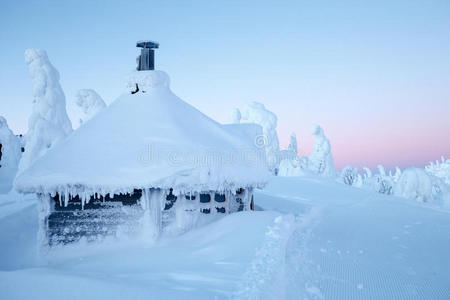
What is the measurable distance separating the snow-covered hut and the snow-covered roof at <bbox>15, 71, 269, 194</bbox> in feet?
0.08

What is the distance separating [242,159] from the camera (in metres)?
8.29

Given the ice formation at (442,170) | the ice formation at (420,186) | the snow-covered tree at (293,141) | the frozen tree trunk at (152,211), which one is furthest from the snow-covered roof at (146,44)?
the ice formation at (442,170)

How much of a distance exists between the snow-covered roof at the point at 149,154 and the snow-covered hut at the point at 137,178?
0.02 metres

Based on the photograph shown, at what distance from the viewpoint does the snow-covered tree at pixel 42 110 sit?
58.5 feet

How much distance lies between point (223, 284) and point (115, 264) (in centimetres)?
283

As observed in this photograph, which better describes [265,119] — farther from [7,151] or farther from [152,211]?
[152,211]

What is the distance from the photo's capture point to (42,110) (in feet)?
60.6

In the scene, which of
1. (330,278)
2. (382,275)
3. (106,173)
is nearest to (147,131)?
(106,173)

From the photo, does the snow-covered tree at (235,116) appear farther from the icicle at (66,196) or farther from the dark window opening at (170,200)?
the icicle at (66,196)

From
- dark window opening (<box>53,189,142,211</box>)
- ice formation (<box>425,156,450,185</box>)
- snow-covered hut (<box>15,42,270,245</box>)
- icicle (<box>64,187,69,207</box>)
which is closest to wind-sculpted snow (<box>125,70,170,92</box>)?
snow-covered hut (<box>15,42,270,245</box>)

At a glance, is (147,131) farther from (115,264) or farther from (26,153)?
(26,153)

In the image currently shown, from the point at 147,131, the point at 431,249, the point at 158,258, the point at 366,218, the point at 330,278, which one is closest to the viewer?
the point at 330,278

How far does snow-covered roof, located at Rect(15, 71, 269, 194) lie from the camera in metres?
6.48

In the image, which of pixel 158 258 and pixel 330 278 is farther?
pixel 158 258
